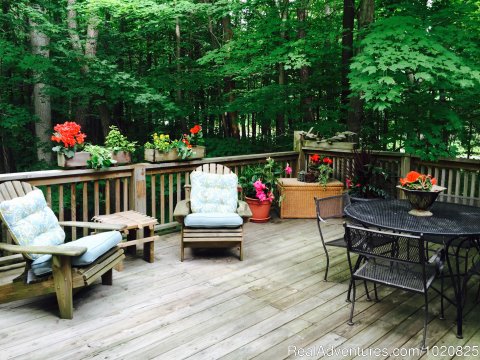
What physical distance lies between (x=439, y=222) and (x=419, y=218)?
16 centimetres

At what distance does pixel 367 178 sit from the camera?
18.2ft

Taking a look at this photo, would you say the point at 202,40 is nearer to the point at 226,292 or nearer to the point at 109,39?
the point at 109,39

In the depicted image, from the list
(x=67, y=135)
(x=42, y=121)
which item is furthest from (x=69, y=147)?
(x=42, y=121)

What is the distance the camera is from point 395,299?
3.24 meters

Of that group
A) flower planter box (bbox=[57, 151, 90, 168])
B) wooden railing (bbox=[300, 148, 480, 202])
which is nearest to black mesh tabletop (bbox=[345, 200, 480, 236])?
wooden railing (bbox=[300, 148, 480, 202])

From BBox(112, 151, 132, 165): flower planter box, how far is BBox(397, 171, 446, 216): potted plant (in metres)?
2.87

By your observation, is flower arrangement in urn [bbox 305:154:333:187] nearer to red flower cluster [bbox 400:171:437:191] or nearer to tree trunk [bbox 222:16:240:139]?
red flower cluster [bbox 400:171:437:191]

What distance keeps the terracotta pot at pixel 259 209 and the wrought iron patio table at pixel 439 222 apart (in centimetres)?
211

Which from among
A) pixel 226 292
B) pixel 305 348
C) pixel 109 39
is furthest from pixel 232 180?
pixel 109 39

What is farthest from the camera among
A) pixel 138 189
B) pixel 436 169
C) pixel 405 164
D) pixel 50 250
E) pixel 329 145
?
pixel 329 145

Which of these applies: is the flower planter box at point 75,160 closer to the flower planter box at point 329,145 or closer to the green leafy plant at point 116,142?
the green leafy plant at point 116,142

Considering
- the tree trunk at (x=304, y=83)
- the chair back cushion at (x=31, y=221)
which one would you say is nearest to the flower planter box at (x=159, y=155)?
the chair back cushion at (x=31, y=221)

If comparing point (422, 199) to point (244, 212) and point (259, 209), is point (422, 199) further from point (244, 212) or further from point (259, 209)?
point (259, 209)

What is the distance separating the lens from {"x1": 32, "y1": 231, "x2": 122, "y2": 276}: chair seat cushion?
283 cm
